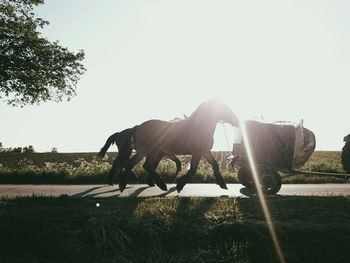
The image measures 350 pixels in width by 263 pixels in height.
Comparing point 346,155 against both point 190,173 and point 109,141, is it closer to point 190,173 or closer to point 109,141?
point 190,173

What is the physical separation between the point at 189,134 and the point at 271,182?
2725 mm

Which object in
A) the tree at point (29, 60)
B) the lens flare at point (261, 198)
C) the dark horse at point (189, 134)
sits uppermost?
the tree at point (29, 60)

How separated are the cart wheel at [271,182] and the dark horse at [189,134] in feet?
4.86

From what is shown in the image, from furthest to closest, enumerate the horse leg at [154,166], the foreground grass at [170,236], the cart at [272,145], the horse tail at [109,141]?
the horse tail at [109,141], the cart at [272,145], the horse leg at [154,166], the foreground grass at [170,236]

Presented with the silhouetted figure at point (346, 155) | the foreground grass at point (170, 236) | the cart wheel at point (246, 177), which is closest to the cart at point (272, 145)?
the cart wheel at point (246, 177)

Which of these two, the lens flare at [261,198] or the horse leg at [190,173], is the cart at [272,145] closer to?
the lens flare at [261,198]

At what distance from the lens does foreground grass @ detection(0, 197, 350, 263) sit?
4391 millimetres

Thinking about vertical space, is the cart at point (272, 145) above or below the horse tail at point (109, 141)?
below

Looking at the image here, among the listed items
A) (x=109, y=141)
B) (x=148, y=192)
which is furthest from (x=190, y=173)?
(x=109, y=141)

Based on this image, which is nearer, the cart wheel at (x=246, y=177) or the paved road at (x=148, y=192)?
the paved road at (x=148, y=192)

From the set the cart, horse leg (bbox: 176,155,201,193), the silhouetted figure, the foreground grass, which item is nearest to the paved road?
the cart

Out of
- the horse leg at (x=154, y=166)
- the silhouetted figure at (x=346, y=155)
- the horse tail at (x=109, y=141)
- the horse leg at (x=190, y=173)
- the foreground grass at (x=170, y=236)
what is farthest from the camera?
the silhouetted figure at (x=346, y=155)

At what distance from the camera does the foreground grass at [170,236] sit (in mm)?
4391

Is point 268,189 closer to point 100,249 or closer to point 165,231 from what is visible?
point 165,231
